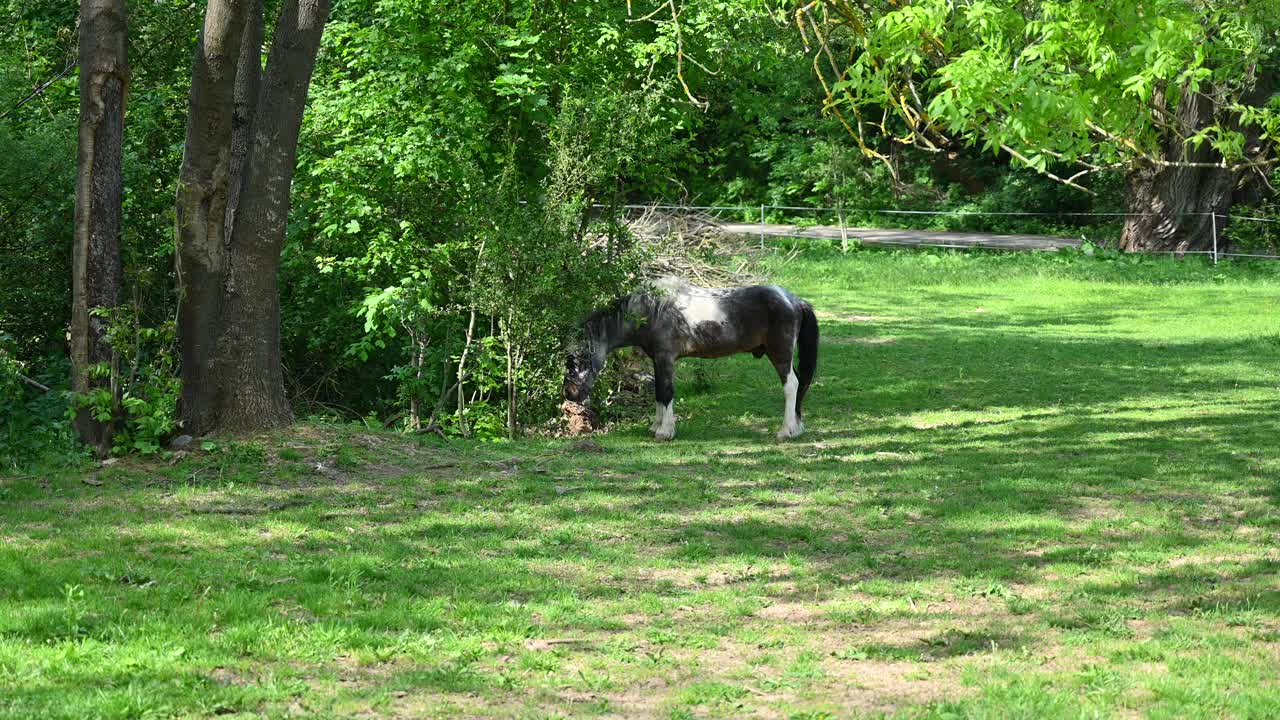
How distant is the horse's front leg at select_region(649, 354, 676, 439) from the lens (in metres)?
13.0

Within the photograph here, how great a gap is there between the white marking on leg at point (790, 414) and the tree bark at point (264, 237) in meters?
4.50

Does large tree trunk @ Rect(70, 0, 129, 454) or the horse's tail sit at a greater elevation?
large tree trunk @ Rect(70, 0, 129, 454)

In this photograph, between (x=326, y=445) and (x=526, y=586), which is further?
(x=326, y=445)

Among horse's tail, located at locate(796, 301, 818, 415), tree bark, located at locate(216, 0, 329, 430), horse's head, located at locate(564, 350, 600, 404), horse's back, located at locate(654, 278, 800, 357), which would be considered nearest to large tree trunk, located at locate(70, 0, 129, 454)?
tree bark, located at locate(216, 0, 329, 430)

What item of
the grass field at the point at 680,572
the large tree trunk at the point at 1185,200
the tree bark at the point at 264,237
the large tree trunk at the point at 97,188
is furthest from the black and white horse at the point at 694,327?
the large tree trunk at the point at 1185,200

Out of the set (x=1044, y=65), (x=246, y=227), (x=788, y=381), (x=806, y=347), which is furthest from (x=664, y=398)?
(x=1044, y=65)

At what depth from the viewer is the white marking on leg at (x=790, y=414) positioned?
1293 cm

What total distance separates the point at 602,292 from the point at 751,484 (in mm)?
3078

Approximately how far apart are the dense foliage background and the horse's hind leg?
60.3 inches

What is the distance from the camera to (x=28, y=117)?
599 inches

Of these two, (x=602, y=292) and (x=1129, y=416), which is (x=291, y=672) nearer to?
(x=602, y=292)

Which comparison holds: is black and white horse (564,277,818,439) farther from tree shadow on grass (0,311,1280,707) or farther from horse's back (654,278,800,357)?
tree shadow on grass (0,311,1280,707)

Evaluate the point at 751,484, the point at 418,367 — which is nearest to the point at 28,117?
the point at 418,367

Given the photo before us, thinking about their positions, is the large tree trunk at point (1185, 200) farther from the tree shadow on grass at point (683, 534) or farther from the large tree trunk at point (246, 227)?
the large tree trunk at point (246, 227)
